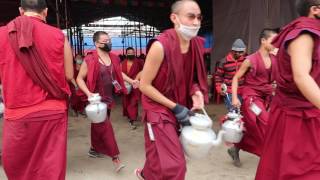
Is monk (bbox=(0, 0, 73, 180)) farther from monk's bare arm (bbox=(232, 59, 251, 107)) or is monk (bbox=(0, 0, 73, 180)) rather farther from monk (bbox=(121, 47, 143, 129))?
monk (bbox=(121, 47, 143, 129))

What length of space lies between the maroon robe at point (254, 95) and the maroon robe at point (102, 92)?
1390 mm

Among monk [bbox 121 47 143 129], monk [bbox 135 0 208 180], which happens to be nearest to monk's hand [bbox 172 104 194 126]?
monk [bbox 135 0 208 180]

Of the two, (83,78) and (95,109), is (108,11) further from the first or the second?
(95,109)

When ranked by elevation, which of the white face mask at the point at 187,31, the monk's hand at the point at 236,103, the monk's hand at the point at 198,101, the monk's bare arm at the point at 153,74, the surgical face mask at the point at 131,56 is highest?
the white face mask at the point at 187,31

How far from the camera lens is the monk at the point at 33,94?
2.97m

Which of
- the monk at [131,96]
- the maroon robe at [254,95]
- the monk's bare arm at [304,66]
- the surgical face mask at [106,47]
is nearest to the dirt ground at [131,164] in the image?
the maroon robe at [254,95]

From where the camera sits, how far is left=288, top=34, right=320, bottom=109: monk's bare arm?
2.34 metres

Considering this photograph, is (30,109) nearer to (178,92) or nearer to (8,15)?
(178,92)

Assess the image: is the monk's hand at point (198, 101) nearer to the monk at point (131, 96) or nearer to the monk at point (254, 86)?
the monk at point (254, 86)

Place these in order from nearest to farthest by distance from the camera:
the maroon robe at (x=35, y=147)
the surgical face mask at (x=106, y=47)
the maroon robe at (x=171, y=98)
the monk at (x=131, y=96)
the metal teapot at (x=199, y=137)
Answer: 1. the metal teapot at (x=199, y=137)
2. the maroon robe at (x=171, y=98)
3. the maroon robe at (x=35, y=147)
4. the surgical face mask at (x=106, y=47)
5. the monk at (x=131, y=96)

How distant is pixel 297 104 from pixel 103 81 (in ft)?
8.68

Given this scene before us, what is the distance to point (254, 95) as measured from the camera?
14.0ft

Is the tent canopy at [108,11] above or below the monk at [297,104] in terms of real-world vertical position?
above

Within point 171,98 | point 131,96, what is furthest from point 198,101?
point 131,96
